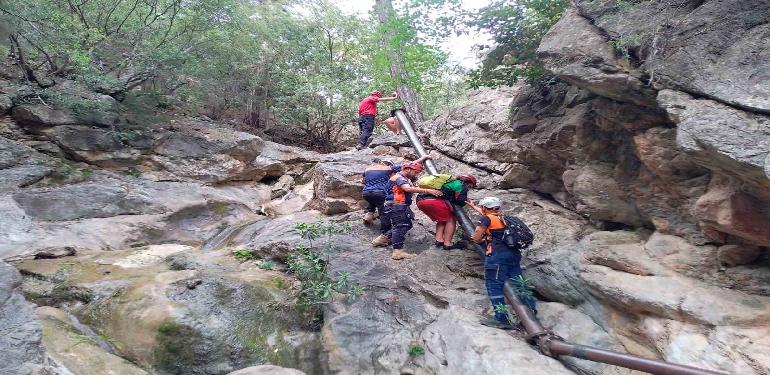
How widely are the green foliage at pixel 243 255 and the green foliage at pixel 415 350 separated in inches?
153

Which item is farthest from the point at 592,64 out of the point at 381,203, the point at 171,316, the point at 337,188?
the point at 171,316

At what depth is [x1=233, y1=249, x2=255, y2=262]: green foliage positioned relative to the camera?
8.84m

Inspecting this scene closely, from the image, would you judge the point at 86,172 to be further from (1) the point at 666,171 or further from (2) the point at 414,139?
(1) the point at 666,171

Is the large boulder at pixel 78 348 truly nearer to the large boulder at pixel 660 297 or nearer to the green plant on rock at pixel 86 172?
the large boulder at pixel 660 297

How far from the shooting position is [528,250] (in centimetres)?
746

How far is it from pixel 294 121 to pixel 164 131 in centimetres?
460

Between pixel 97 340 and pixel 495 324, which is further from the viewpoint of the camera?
pixel 495 324

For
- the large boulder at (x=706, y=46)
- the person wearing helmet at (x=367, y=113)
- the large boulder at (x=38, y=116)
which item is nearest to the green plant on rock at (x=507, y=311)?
the large boulder at (x=706, y=46)

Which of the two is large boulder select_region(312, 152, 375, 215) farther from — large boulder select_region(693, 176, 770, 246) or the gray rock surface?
large boulder select_region(693, 176, 770, 246)

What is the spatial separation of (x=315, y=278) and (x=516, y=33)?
5.84 metres

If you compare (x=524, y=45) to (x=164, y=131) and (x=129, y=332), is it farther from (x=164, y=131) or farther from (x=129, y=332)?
(x=164, y=131)

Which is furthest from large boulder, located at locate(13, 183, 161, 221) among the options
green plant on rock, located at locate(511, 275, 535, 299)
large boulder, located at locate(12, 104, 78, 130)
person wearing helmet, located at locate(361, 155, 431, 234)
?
green plant on rock, located at locate(511, 275, 535, 299)

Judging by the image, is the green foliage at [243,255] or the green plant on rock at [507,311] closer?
the green plant on rock at [507,311]

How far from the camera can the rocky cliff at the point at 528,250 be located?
4.71m
